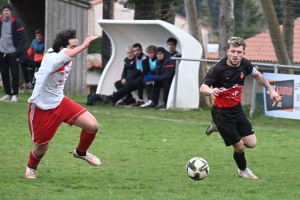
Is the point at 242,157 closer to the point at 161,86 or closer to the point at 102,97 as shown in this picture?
the point at 161,86

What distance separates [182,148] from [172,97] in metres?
5.37

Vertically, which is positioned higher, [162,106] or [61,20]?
[61,20]

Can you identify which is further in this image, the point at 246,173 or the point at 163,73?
the point at 163,73

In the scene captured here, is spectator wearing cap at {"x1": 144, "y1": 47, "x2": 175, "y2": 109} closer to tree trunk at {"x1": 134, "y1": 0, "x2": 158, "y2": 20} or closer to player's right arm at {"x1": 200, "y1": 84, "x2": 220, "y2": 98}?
tree trunk at {"x1": 134, "y1": 0, "x2": 158, "y2": 20}

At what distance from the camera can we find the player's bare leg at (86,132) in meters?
7.67

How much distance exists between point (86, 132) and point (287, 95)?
675 centimetres

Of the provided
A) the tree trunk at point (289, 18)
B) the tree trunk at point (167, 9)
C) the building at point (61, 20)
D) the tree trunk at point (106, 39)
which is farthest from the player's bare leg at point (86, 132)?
the tree trunk at point (106, 39)

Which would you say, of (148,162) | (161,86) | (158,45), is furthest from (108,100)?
(148,162)

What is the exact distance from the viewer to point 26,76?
63.2 ft

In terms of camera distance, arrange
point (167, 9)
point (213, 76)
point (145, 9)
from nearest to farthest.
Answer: point (213, 76) → point (167, 9) → point (145, 9)

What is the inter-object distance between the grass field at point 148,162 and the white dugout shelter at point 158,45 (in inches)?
63.2

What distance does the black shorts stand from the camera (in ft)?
25.7

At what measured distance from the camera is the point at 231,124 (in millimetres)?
7859

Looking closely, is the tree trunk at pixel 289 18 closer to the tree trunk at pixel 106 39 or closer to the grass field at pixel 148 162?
the grass field at pixel 148 162
